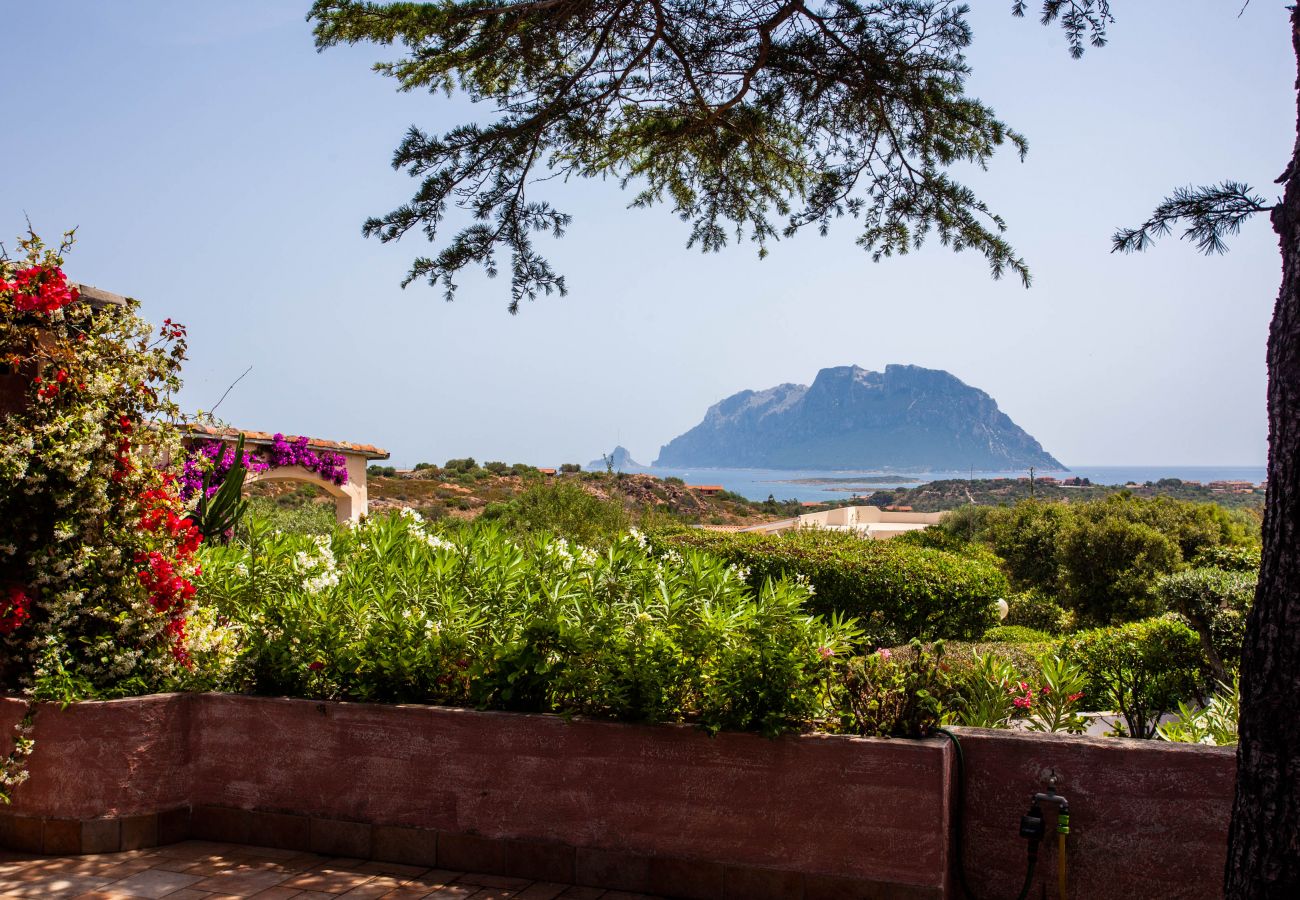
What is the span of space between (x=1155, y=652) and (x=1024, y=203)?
359 centimetres

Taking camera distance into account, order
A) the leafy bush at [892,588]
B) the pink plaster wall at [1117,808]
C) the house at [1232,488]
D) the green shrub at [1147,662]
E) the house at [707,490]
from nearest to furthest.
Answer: the pink plaster wall at [1117,808], the green shrub at [1147,662], the leafy bush at [892,588], the house at [1232,488], the house at [707,490]

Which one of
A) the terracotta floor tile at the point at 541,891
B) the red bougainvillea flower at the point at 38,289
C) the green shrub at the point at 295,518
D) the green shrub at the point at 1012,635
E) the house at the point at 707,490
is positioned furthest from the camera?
the house at the point at 707,490

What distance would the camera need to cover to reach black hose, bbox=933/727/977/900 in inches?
123

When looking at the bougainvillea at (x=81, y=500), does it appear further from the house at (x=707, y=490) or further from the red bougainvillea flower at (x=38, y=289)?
the house at (x=707, y=490)

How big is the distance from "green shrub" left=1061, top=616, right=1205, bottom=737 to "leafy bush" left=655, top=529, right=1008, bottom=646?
2178 millimetres

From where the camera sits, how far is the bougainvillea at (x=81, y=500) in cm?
358

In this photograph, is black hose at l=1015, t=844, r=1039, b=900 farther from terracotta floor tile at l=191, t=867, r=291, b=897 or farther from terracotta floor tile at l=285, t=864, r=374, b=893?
terracotta floor tile at l=191, t=867, r=291, b=897

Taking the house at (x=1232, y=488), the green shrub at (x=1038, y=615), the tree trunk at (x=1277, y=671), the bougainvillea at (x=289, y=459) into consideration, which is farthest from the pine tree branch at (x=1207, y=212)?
the house at (x=1232, y=488)

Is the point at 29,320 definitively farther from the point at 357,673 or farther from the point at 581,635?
the point at 581,635

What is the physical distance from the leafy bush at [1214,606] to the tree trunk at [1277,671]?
5709 millimetres

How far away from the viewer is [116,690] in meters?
3.66

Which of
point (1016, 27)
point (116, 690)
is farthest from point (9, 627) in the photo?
point (1016, 27)

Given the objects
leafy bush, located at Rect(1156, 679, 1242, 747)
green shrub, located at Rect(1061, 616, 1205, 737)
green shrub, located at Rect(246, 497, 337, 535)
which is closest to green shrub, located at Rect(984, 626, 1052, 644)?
green shrub, located at Rect(1061, 616, 1205, 737)

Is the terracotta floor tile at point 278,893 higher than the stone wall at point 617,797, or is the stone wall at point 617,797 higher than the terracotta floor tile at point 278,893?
the stone wall at point 617,797
